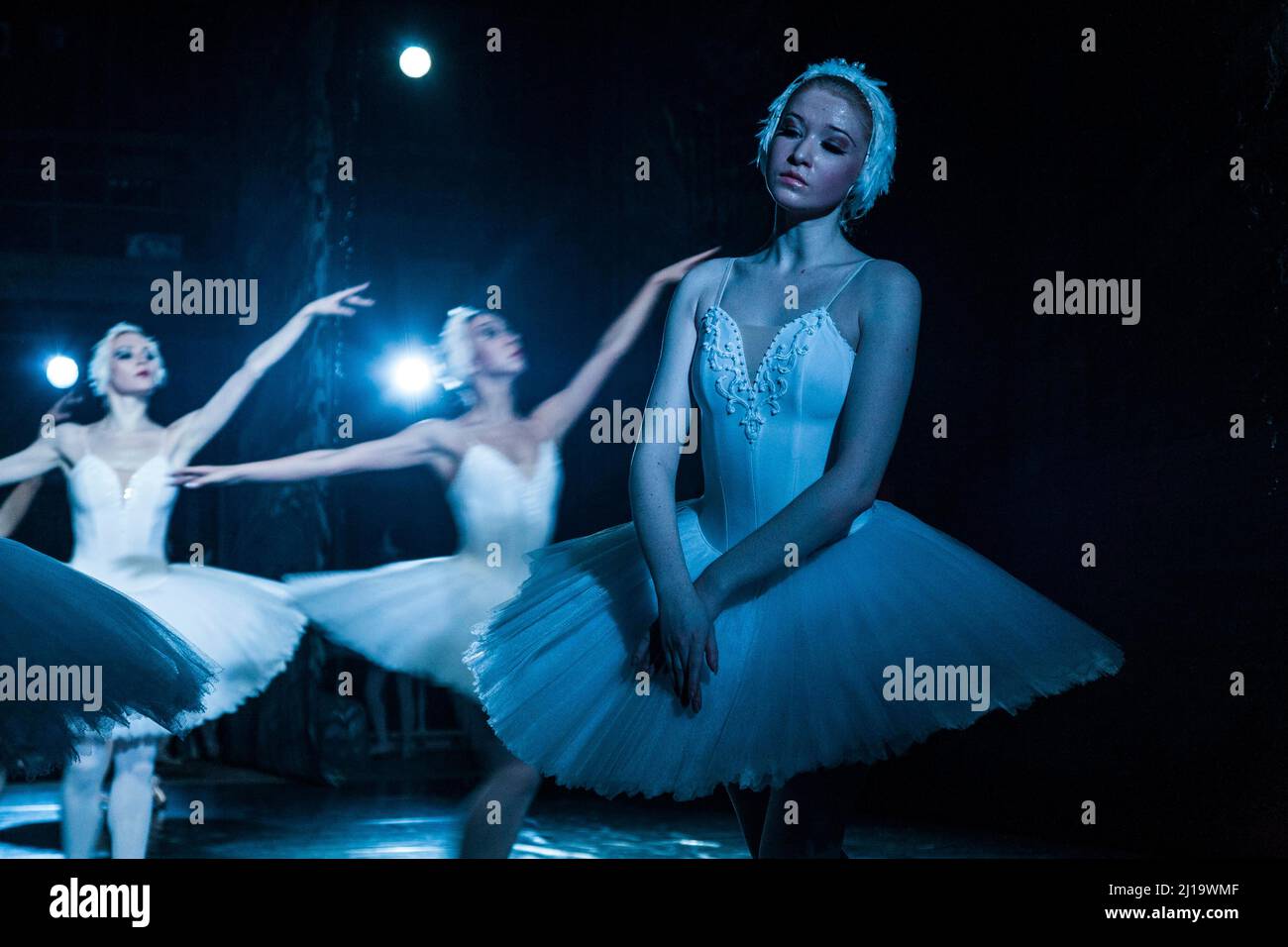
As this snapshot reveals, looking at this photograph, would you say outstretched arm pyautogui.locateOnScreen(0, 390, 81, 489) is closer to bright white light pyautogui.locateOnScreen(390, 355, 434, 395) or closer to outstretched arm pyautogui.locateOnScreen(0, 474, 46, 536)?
outstretched arm pyautogui.locateOnScreen(0, 474, 46, 536)

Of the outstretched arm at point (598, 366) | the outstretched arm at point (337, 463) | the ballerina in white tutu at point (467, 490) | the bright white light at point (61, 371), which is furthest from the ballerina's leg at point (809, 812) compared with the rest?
the bright white light at point (61, 371)

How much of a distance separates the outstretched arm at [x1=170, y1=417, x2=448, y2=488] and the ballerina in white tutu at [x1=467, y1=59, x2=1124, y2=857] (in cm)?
101

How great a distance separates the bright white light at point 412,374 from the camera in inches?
125

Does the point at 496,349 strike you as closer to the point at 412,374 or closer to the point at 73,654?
the point at 412,374

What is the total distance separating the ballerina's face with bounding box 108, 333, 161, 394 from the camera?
310 centimetres

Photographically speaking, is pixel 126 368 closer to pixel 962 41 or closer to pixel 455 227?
pixel 455 227

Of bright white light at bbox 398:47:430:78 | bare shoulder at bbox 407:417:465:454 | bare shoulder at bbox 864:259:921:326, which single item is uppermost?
bright white light at bbox 398:47:430:78

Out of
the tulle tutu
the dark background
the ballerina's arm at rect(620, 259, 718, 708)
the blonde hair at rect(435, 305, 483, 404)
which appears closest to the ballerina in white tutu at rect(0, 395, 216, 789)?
the tulle tutu

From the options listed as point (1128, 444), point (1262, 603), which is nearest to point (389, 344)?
point (1128, 444)

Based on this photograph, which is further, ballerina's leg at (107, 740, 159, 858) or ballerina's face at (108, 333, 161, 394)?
ballerina's face at (108, 333, 161, 394)

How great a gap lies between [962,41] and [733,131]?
67cm

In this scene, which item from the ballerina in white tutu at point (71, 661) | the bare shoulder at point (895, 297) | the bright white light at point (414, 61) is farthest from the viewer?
the bright white light at point (414, 61)

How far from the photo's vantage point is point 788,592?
184 centimetres

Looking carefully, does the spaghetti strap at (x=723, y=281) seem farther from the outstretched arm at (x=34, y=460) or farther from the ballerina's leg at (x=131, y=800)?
the outstretched arm at (x=34, y=460)
